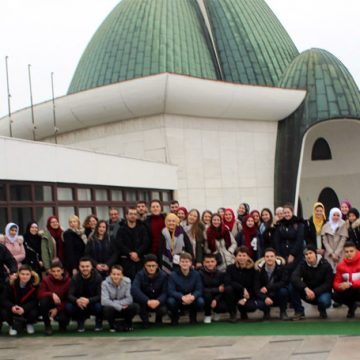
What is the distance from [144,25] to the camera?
93.4 ft

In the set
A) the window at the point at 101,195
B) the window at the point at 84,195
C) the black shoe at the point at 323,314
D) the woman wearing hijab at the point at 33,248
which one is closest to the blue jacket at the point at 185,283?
the black shoe at the point at 323,314

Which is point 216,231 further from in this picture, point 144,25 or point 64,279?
point 144,25

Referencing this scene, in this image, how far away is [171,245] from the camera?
8812mm

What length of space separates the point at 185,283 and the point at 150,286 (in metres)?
0.48

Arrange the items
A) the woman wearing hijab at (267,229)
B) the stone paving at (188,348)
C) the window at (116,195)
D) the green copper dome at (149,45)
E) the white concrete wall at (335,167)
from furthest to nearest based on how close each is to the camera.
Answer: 1. the white concrete wall at (335,167)
2. the green copper dome at (149,45)
3. the window at (116,195)
4. the woman wearing hijab at (267,229)
5. the stone paving at (188,348)

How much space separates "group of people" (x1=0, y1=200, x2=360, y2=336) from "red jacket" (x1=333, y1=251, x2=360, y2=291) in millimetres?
13

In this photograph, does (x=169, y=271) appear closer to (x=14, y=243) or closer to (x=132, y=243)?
(x=132, y=243)

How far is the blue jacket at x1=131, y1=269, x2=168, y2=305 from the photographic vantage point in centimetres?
820

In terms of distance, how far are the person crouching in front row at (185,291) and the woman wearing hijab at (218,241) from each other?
873 mm

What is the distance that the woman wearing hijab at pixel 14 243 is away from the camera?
9.16 m

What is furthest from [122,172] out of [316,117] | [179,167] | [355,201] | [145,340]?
[355,201]

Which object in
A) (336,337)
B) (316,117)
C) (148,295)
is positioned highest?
(316,117)

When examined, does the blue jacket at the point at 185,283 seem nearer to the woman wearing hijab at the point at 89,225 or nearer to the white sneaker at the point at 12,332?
the woman wearing hijab at the point at 89,225

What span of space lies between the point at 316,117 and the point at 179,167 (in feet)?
20.1
